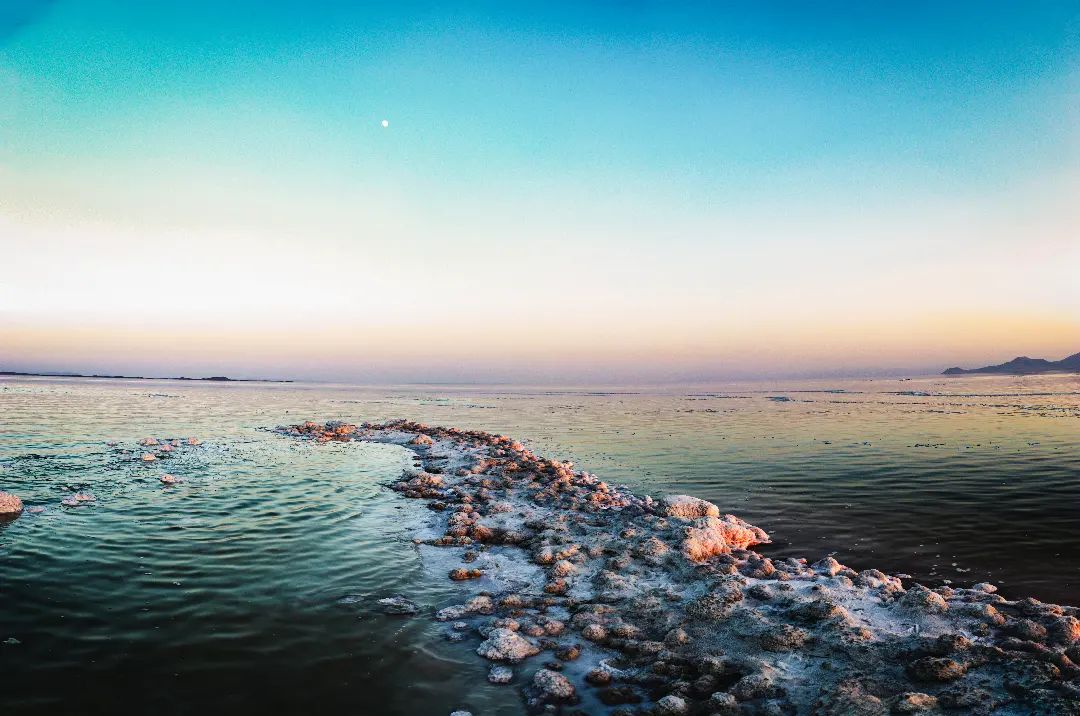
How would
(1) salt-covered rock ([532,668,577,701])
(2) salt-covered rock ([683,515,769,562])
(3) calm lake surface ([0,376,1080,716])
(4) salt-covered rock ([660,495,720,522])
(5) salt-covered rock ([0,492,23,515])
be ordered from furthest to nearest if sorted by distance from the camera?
1. (4) salt-covered rock ([660,495,720,522])
2. (5) salt-covered rock ([0,492,23,515])
3. (2) salt-covered rock ([683,515,769,562])
4. (3) calm lake surface ([0,376,1080,716])
5. (1) salt-covered rock ([532,668,577,701])

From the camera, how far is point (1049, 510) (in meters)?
18.4

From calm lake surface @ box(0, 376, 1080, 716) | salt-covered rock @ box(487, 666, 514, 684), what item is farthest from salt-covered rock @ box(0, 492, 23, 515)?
salt-covered rock @ box(487, 666, 514, 684)

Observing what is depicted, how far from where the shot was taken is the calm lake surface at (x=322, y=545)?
28.5ft

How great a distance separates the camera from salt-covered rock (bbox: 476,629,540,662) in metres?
9.48

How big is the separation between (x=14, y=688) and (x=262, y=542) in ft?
23.6

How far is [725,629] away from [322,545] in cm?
1022

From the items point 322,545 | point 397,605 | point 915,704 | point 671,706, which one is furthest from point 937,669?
point 322,545

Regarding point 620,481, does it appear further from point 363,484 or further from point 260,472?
point 260,472

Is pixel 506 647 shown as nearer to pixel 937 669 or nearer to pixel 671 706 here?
pixel 671 706

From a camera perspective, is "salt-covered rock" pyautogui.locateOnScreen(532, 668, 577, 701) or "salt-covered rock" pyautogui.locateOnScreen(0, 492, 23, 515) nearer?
"salt-covered rock" pyautogui.locateOnScreen(532, 668, 577, 701)

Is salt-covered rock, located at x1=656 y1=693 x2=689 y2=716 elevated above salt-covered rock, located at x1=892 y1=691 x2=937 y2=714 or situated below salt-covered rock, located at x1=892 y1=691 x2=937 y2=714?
below

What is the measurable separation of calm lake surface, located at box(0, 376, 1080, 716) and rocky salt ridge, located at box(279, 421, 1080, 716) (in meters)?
1.03

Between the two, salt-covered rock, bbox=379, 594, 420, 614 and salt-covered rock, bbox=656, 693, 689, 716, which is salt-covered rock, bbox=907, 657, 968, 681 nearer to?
A: salt-covered rock, bbox=656, 693, 689, 716

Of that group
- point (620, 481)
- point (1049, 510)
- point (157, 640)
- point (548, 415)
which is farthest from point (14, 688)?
point (548, 415)
